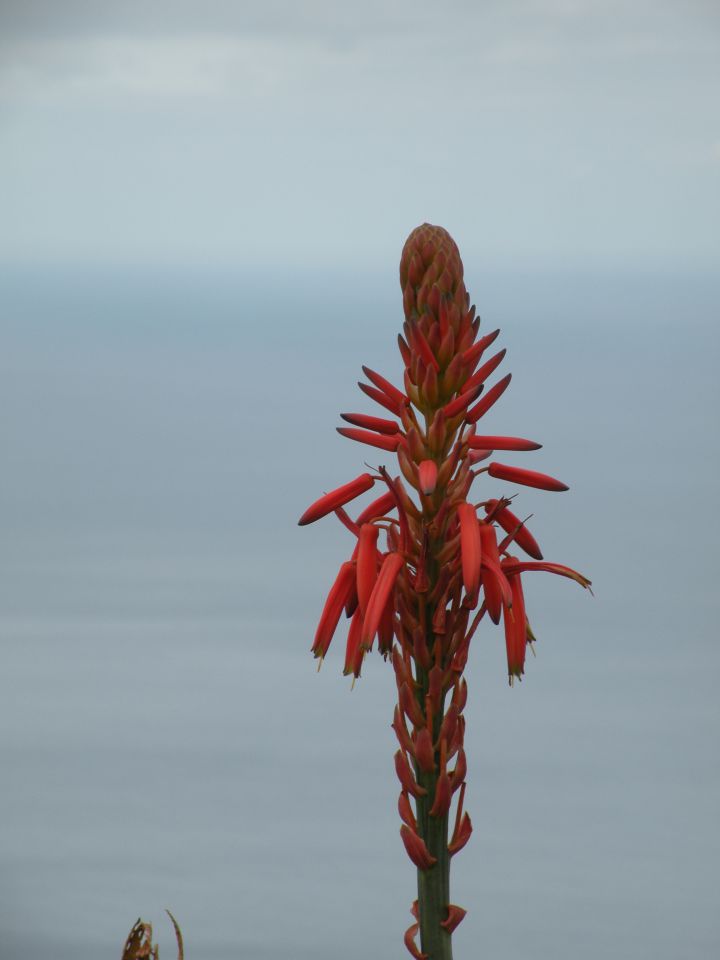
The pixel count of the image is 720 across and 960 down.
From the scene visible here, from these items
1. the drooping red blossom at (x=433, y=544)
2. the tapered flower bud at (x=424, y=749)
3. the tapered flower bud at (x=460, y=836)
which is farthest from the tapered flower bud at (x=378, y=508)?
the tapered flower bud at (x=460, y=836)

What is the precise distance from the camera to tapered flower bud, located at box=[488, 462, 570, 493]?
1.42 m

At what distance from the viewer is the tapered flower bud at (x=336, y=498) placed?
1438mm

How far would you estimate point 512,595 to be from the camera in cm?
142

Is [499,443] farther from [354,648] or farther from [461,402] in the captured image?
[354,648]

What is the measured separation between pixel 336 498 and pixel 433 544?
0.37 ft

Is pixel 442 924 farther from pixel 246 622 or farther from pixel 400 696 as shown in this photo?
pixel 246 622

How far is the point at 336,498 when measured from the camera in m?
1.45

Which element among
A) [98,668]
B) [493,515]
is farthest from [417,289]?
[98,668]

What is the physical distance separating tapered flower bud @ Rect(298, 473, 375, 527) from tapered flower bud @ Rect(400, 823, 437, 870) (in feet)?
1.05

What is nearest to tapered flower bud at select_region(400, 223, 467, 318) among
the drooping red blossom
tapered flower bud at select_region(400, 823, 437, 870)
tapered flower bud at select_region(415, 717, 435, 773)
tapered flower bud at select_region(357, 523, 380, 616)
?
the drooping red blossom

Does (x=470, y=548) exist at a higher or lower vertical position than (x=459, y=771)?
higher

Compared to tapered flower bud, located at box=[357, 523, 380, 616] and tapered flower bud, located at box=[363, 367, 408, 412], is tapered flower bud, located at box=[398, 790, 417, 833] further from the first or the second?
tapered flower bud, located at box=[363, 367, 408, 412]

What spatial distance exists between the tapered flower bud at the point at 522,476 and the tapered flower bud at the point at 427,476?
3.6 inches

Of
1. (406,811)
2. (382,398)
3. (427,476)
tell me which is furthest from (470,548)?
(406,811)
